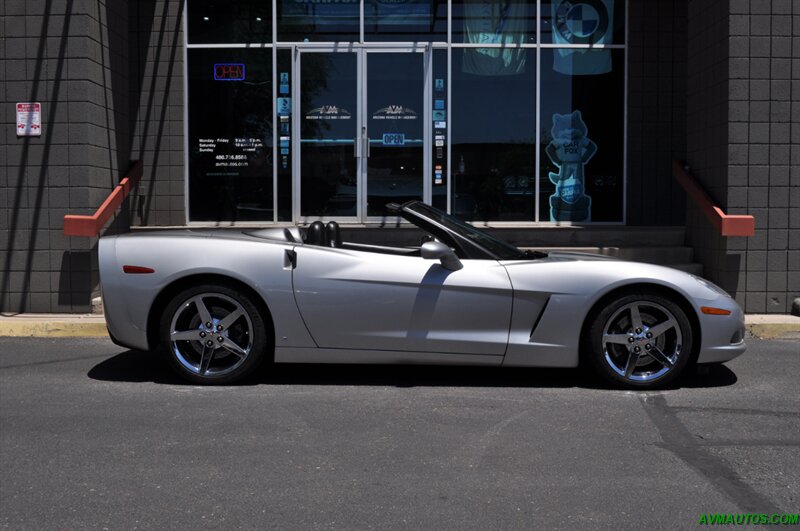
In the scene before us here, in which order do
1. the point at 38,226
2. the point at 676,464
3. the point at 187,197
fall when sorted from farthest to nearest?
1. the point at 187,197
2. the point at 38,226
3. the point at 676,464


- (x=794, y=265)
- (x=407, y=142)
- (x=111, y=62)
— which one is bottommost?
(x=794, y=265)

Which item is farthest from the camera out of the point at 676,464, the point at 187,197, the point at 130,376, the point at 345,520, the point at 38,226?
the point at 187,197

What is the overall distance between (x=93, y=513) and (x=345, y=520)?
3.64 feet

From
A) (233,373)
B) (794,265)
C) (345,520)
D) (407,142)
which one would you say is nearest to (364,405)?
(233,373)

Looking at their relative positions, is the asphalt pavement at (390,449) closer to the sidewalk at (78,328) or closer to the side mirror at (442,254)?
the side mirror at (442,254)

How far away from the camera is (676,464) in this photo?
4.39 m

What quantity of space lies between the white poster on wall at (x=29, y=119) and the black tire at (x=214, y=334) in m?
4.22

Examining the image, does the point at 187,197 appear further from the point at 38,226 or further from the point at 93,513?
the point at 93,513

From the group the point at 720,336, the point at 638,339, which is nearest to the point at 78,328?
the point at 638,339

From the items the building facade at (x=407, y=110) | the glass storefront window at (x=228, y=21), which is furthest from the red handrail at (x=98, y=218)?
the glass storefront window at (x=228, y=21)

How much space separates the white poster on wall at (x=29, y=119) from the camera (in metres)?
9.12

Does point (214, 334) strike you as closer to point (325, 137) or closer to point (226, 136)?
point (325, 137)

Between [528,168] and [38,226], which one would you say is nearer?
[38,226]

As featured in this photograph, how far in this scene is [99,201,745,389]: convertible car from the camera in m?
5.87
